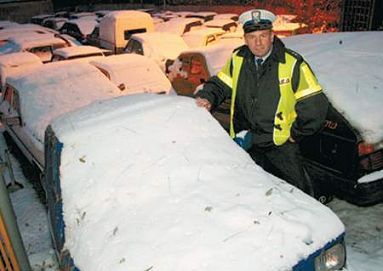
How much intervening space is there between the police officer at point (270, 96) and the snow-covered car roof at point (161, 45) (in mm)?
6968

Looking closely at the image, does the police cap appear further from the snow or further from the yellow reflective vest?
the snow

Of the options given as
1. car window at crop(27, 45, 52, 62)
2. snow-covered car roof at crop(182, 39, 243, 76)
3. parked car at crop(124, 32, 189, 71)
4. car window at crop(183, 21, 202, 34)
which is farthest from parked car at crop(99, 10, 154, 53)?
snow-covered car roof at crop(182, 39, 243, 76)

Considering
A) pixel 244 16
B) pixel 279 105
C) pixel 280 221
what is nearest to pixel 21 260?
pixel 280 221

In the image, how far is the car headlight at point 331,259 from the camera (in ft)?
7.90

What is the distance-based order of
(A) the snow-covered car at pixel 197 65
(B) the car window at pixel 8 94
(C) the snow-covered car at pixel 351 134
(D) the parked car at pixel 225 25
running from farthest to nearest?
(D) the parked car at pixel 225 25 < (A) the snow-covered car at pixel 197 65 < (B) the car window at pixel 8 94 < (C) the snow-covered car at pixel 351 134

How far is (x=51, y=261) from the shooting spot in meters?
3.96

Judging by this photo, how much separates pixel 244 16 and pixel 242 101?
27.8 inches

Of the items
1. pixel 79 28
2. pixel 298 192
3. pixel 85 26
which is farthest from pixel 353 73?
pixel 85 26

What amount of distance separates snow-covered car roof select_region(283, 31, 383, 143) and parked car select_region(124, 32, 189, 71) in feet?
17.8

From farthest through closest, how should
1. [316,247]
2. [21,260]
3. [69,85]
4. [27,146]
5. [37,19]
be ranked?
[37,19], [69,85], [27,146], [21,260], [316,247]

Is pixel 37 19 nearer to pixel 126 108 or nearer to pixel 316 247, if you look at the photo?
pixel 126 108

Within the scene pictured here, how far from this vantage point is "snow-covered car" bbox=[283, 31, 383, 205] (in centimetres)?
372

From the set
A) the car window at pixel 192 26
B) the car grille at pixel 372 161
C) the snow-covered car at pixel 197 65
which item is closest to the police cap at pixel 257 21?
the car grille at pixel 372 161

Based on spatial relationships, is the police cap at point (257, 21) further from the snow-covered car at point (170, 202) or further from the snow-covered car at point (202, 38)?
the snow-covered car at point (202, 38)
